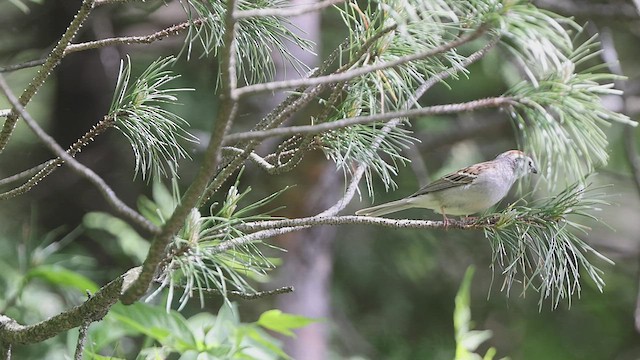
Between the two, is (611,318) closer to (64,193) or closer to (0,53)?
(64,193)

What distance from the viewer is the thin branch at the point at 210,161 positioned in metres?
0.88

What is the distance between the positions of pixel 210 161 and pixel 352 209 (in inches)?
115

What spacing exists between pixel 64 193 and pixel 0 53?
729 mm

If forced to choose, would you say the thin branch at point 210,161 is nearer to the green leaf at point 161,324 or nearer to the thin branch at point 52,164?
the thin branch at point 52,164

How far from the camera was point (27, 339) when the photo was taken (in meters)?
1.27

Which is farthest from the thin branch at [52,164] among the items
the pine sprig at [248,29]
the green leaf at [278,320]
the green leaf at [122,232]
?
the green leaf at [122,232]

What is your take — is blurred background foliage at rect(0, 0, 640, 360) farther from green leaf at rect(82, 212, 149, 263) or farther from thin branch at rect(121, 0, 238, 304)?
thin branch at rect(121, 0, 238, 304)

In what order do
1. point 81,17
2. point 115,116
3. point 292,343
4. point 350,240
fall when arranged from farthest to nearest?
point 350,240 < point 292,343 < point 115,116 < point 81,17

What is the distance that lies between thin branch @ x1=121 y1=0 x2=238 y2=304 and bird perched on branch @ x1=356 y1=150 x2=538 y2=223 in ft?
3.65

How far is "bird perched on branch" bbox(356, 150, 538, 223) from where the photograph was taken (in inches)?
83.3

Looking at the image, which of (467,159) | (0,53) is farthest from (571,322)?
(0,53)

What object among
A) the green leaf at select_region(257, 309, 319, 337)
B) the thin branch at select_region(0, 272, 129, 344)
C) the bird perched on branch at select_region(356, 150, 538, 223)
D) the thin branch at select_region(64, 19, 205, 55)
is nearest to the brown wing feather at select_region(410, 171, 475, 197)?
the bird perched on branch at select_region(356, 150, 538, 223)

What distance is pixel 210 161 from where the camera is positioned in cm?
91

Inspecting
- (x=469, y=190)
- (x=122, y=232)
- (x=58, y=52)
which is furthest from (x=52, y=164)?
(x=122, y=232)
